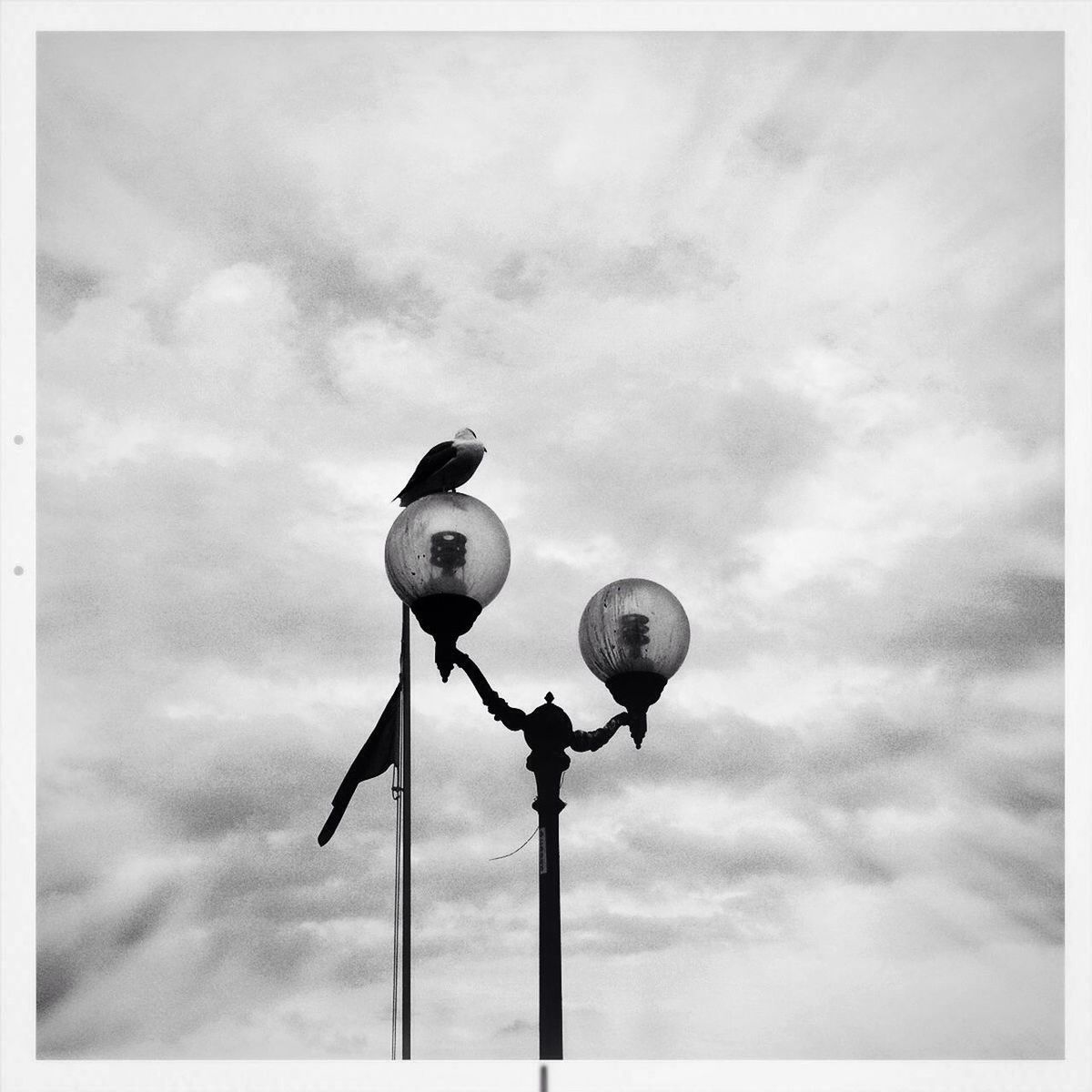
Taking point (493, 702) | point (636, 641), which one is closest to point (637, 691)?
point (636, 641)

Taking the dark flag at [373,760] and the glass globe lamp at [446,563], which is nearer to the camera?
the glass globe lamp at [446,563]

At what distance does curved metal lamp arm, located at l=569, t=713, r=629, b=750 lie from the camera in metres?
4.92

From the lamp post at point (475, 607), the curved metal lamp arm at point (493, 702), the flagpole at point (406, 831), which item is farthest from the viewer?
the flagpole at point (406, 831)

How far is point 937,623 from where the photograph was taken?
7.72 m

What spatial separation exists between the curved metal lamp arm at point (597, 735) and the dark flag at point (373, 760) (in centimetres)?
104

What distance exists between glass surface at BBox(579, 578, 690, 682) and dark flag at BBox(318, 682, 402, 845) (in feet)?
3.55

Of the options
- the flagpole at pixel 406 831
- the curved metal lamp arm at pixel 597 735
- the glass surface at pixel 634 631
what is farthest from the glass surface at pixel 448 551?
the flagpole at pixel 406 831

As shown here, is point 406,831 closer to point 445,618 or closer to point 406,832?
point 406,832

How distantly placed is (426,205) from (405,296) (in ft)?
1.63

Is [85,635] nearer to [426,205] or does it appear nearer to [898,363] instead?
[426,205]

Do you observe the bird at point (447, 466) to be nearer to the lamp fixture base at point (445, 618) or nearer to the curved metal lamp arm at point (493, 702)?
the lamp fixture base at point (445, 618)

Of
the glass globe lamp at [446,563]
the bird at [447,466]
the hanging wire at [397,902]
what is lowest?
the hanging wire at [397,902]

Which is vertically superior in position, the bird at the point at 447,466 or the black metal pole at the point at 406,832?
the bird at the point at 447,466

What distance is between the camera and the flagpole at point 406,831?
6.02 metres
